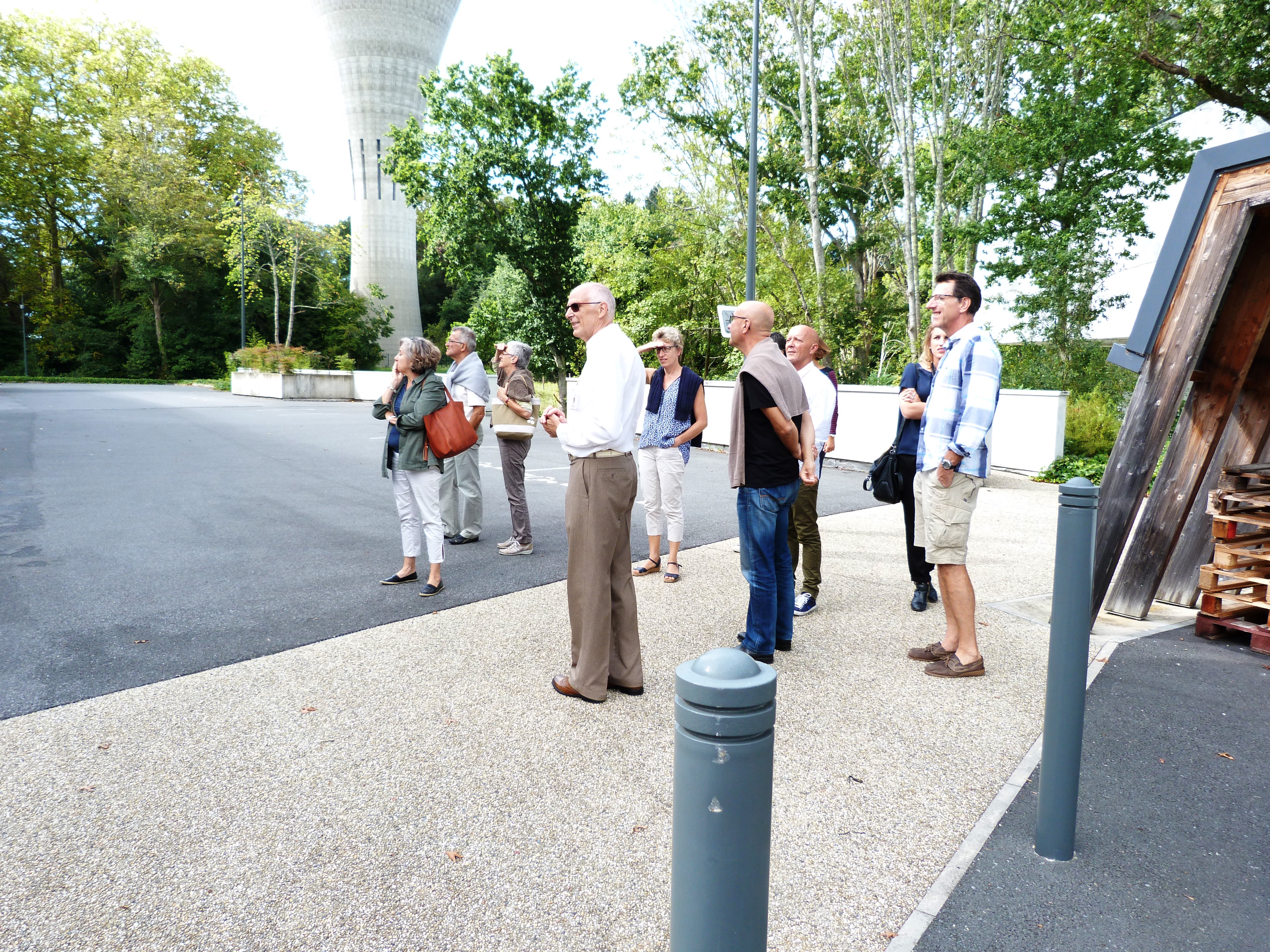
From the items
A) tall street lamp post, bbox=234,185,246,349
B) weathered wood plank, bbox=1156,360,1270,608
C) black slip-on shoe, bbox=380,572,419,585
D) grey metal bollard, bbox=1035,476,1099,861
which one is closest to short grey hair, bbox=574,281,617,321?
grey metal bollard, bbox=1035,476,1099,861

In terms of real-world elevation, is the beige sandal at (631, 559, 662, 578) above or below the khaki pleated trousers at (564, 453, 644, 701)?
below

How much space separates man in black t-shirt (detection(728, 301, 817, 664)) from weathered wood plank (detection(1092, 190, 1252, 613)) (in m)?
1.90

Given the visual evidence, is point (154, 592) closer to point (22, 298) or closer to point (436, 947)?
point (436, 947)

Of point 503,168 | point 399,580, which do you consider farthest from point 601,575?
point 503,168

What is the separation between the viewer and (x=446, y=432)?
573 cm

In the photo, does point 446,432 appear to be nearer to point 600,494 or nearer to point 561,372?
point 600,494

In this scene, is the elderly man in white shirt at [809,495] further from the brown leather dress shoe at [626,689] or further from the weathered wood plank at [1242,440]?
the weathered wood plank at [1242,440]

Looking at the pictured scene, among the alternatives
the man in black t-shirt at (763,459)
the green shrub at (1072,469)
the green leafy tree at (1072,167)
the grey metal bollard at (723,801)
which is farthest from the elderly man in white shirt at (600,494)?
the green leafy tree at (1072,167)

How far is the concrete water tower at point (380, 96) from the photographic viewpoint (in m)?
42.0

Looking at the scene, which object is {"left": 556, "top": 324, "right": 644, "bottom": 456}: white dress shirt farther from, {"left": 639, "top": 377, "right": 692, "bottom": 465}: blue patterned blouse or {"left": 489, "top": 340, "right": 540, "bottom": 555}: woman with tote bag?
{"left": 489, "top": 340, "right": 540, "bottom": 555}: woman with tote bag

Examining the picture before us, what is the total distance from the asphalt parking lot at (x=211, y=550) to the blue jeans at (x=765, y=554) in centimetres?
185

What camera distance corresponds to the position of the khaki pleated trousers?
388 cm

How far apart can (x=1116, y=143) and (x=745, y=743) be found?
2161 cm

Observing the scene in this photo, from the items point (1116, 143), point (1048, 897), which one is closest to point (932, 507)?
point (1048, 897)
